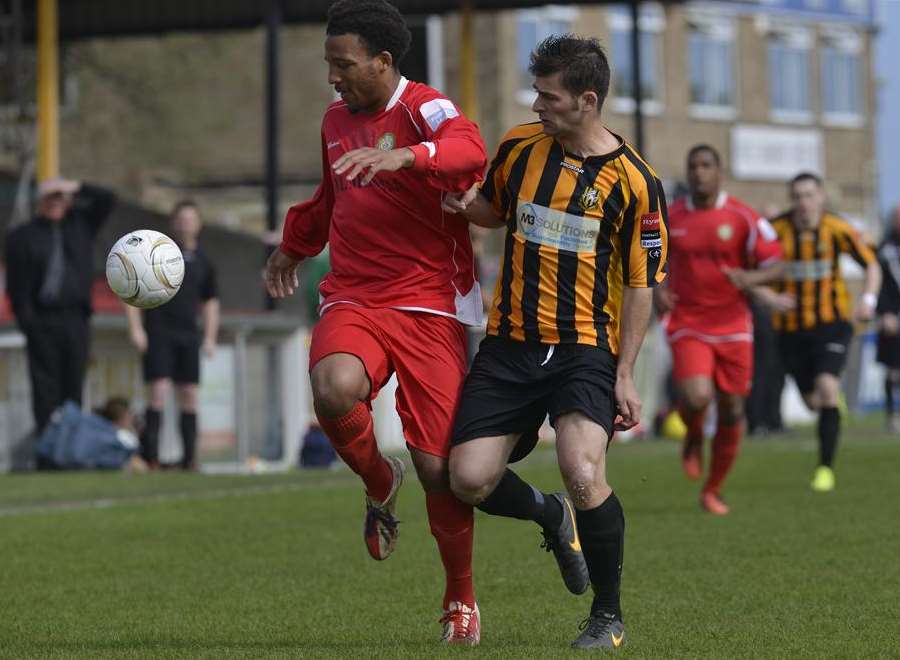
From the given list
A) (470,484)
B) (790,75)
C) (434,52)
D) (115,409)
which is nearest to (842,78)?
(790,75)

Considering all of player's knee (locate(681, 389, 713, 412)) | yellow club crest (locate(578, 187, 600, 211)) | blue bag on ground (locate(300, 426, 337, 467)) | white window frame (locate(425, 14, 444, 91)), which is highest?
white window frame (locate(425, 14, 444, 91))

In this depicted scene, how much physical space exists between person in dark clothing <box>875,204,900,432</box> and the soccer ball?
49.5ft

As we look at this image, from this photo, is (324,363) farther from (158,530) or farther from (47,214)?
(47,214)

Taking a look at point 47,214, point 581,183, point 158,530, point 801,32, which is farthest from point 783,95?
point 581,183

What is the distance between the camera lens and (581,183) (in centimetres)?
673

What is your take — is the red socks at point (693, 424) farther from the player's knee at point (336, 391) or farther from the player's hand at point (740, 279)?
the player's knee at point (336, 391)

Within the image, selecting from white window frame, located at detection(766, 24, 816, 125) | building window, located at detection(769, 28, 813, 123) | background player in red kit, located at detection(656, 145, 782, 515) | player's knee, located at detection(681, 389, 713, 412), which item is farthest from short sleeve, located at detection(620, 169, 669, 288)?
building window, located at detection(769, 28, 813, 123)

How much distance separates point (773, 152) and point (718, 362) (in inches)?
1356

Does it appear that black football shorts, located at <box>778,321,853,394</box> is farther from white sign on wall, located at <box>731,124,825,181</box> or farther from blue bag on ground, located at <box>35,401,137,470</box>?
white sign on wall, located at <box>731,124,825,181</box>

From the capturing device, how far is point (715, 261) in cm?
1235

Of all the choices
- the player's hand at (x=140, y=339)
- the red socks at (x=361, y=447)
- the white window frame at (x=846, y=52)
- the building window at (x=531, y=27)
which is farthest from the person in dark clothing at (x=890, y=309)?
the white window frame at (x=846, y=52)

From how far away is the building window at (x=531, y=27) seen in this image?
39.8 meters

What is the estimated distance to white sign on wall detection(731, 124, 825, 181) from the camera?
45.2 m

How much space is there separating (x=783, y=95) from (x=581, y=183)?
41.2m
